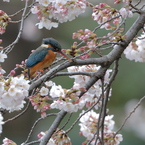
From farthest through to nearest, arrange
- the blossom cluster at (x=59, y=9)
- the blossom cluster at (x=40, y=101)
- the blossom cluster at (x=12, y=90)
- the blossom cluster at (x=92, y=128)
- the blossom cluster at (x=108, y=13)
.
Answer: the blossom cluster at (x=92, y=128)
the blossom cluster at (x=108, y=13)
the blossom cluster at (x=59, y=9)
the blossom cluster at (x=40, y=101)
the blossom cluster at (x=12, y=90)

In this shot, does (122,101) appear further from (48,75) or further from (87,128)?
(48,75)

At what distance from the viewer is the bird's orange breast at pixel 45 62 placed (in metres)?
2.43

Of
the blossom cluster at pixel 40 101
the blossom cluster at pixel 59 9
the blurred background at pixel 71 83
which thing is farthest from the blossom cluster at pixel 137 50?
the blurred background at pixel 71 83

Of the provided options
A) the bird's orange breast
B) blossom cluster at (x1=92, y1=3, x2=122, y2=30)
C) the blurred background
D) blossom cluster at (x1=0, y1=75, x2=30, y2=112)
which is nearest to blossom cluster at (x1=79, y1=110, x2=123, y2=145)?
the bird's orange breast

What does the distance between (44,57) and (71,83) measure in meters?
4.51

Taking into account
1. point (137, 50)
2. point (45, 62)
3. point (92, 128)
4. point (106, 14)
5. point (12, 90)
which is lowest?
point (92, 128)

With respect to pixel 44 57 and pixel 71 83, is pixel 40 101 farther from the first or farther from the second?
pixel 71 83

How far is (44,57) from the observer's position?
97.1 inches

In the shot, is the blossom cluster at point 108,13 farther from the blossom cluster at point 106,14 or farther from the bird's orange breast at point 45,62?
the bird's orange breast at point 45,62

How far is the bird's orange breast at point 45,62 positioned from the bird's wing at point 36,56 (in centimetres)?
2

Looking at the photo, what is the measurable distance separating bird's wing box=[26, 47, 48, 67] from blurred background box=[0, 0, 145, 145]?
4.41 meters

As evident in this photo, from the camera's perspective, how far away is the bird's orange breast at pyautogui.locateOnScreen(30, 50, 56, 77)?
7.97 ft

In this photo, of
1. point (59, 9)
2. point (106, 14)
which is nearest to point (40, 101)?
point (59, 9)

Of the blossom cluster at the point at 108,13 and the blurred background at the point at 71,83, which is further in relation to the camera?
the blurred background at the point at 71,83
